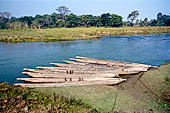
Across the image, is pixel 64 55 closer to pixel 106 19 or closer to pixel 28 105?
pixel 28 105

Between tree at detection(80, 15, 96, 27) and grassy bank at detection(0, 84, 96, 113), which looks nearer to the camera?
grassy bank at detection(0, 84, 96, 113)

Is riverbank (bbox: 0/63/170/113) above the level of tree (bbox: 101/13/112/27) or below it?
below

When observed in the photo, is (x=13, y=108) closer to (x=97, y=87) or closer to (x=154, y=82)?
(x=97, y=87)

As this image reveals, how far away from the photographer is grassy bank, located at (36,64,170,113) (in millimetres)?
5699

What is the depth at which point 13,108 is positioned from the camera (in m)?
4.44

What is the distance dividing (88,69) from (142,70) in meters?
3.96

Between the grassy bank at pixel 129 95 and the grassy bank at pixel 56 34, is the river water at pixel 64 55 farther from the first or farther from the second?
the grassy bank at pixel 56 34

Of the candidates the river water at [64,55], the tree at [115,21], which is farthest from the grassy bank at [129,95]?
the tree at [115,21]

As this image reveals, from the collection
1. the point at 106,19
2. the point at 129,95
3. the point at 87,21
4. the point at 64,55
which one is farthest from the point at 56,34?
the point at 106,19

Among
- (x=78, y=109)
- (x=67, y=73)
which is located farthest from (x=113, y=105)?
(x=67, y=73)

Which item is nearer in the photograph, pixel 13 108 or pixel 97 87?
pixel 13 108

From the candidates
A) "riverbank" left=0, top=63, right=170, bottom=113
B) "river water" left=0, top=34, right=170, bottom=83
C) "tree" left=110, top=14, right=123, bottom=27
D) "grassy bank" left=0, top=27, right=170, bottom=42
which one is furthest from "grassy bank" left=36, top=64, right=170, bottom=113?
"tree" left=110, top=14, right=123, bottom=27

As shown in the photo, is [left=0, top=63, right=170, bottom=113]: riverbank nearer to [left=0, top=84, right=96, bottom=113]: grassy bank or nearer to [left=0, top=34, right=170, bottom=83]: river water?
[left=0, top=84, right=96, bottom=113]: grassy bank

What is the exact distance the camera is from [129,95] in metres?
6.81
